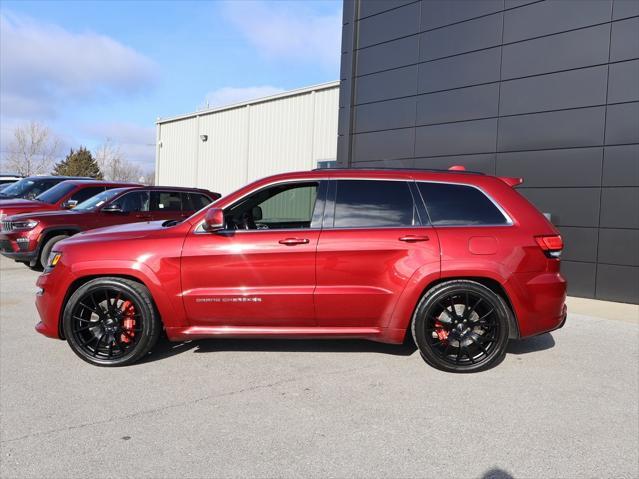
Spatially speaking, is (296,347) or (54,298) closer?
(54,298)

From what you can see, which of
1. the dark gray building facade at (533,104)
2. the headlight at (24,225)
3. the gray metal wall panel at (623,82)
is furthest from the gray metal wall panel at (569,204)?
the headlight at (24,225)

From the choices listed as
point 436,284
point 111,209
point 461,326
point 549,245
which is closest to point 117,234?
point 436,284

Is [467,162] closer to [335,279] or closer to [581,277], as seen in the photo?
[581,277]

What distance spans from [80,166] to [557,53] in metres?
56.0

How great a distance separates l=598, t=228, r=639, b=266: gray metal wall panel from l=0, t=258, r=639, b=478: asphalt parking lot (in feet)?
11.7

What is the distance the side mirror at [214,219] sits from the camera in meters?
4.17

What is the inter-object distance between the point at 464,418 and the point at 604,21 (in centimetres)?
776

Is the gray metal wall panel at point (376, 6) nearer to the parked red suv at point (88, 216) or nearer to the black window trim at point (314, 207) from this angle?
the parked red suv at point (88, 216)

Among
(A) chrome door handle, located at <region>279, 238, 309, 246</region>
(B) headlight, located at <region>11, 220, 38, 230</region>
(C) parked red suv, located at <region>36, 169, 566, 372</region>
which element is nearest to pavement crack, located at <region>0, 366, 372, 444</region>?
(C) parked red suv, located at <region>36, 169, 566, 372</region>

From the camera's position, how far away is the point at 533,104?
9.16 metres

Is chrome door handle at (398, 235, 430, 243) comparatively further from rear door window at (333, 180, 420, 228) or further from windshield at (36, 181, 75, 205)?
windshield at (36, 181, 75, 205)

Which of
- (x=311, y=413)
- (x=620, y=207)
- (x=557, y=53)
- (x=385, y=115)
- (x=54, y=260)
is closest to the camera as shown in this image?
(x=311, y=413)

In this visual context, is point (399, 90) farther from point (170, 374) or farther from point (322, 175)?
point (170, 374)

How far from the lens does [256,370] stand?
434 cm
